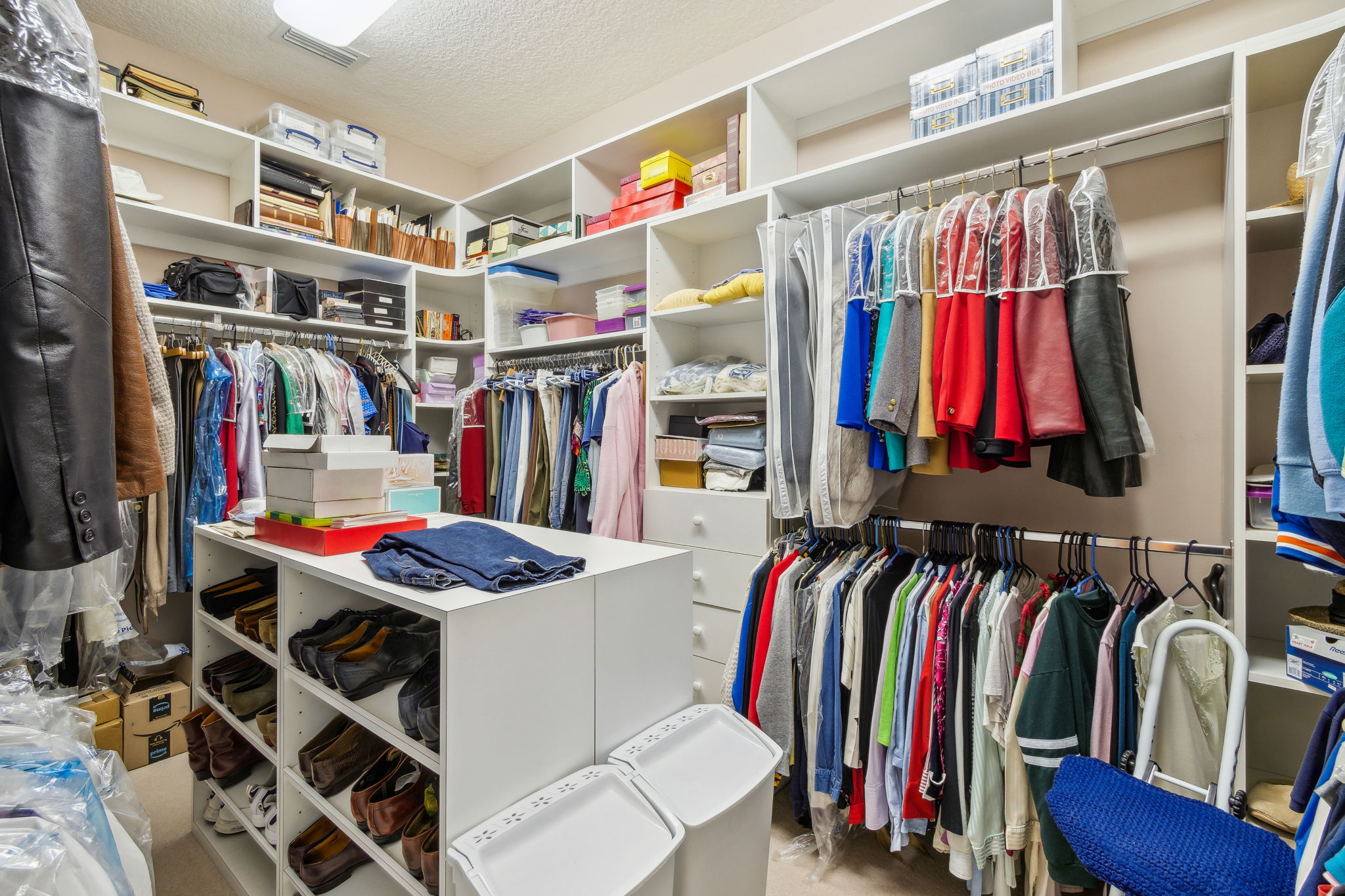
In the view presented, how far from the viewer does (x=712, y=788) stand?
1136 millimetres

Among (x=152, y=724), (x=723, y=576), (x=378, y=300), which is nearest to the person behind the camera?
(x=723, y=576)

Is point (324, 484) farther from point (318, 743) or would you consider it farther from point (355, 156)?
point (355, 156)

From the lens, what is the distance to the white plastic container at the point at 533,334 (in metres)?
3.30

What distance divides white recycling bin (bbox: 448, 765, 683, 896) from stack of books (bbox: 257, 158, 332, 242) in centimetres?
315

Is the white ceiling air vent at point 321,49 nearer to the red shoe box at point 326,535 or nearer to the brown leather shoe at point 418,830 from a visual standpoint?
the red shoe box at point 326,535

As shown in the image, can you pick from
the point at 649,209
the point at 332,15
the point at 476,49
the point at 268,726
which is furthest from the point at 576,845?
the point at 476,49

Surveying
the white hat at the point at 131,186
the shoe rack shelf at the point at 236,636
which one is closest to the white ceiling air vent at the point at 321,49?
the white hat at the point at 131,186

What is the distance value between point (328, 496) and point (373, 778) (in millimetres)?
646

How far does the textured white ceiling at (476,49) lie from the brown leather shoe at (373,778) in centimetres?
286

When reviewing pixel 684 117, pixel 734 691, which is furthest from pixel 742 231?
pixel 734 691

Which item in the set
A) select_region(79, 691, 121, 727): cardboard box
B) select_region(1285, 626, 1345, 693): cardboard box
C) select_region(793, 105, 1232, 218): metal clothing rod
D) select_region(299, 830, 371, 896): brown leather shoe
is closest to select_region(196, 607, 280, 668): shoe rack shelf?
select_region(299, 830, 371, 896): brown leather shoe

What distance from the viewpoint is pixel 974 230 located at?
169 cm

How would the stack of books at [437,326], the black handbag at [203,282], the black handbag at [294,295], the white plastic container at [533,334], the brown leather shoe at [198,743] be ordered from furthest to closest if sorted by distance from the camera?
1. the stack of books at [437,326]
2. the white plastic container at [533,334]
3. the black handbag at [294,295]
4. the black handbag at [203,282]
5. the brown leather shoe at [198,743]

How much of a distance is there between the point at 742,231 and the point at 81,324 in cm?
246
